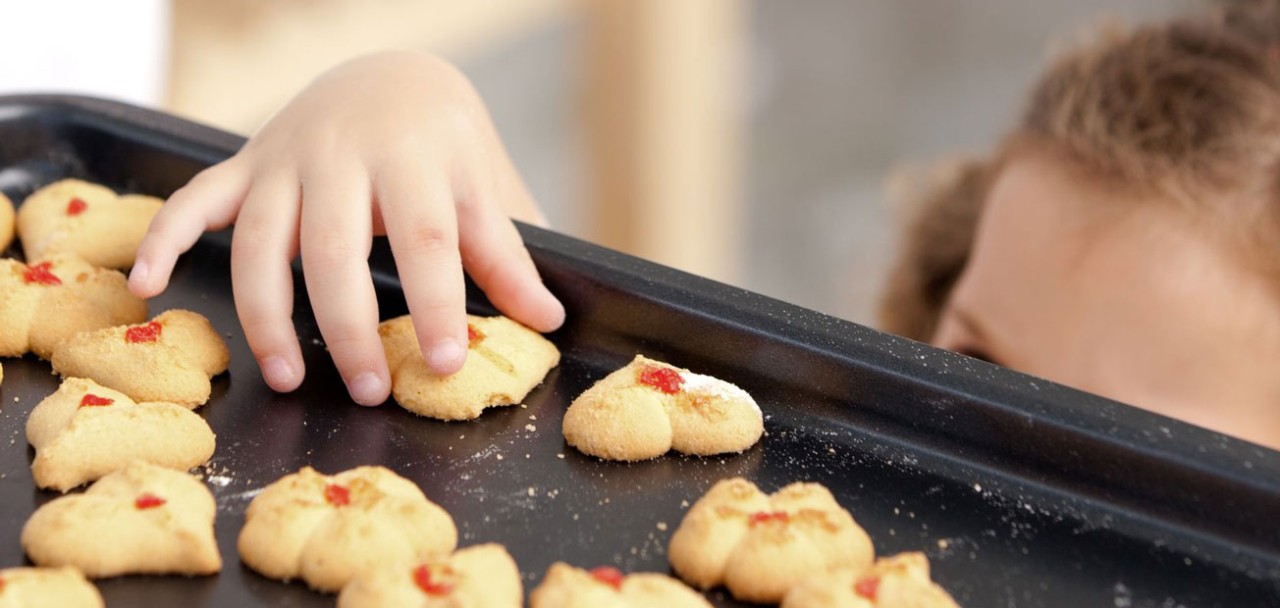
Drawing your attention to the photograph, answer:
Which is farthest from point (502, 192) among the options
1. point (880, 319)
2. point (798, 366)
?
point (880, 319)

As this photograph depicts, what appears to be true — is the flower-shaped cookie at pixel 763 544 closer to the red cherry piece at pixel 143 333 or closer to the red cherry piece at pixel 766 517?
the red cherry piece at pixel 766 517

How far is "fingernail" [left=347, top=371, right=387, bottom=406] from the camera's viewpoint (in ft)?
2.41

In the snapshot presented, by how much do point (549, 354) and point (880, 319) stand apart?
0.83 metres

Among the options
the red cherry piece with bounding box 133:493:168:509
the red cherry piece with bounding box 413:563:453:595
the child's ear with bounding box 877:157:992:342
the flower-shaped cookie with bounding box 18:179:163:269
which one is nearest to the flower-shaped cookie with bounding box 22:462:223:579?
the red cherry piece with bounding box 133:493:168:509

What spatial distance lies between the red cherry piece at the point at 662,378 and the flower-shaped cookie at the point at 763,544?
0.34ft

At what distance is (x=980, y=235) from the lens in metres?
1.23

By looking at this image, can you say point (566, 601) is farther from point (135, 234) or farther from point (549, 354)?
point (135, 234)

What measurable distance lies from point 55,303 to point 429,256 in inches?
8.6

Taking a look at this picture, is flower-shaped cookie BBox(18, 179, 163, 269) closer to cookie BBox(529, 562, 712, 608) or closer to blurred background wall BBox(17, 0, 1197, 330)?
cookie BBox(529, 562, 712, 608)

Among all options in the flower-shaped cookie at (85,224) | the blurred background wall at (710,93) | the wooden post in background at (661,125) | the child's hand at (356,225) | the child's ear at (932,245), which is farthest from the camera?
the wooden post in background at (661,125)

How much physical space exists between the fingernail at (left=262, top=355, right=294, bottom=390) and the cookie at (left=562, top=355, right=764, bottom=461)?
0.15m

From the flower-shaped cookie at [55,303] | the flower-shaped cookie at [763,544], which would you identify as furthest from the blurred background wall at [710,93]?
the flower-shaped cookie at [763,544]

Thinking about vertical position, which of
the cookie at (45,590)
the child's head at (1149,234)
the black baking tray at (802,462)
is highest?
the cookie at (45,590)

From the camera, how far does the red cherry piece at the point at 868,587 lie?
1.83ft
